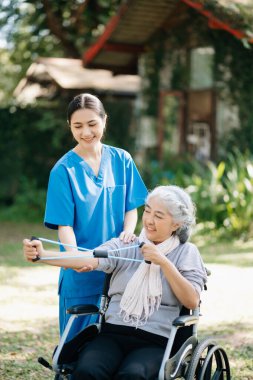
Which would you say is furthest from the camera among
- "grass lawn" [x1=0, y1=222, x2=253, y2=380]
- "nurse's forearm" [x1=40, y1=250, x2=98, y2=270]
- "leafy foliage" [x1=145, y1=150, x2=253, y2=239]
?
"leafy foliage" [x1=145, y1=150, x2=253, y2=239]

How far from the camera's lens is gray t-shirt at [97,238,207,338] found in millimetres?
3605

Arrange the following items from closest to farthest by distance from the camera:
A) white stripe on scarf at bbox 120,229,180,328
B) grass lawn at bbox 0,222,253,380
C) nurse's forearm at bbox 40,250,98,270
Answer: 1. nurse's forearm at bbox 40,250,98,270
2. white stripe on scarf at bbox 120,229,180,328
3. grass lawn at bbox 0,222,253,380

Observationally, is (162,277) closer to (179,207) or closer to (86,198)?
(179,207)

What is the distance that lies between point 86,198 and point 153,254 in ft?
1.84

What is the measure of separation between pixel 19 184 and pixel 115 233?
1244 centimetres

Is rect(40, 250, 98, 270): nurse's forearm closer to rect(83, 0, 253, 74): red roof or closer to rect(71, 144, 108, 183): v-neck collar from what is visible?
rect(71, 144, 108, 183): v-neck collar

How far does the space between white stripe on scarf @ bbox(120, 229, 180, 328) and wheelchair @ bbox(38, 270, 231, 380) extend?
0.48 feet

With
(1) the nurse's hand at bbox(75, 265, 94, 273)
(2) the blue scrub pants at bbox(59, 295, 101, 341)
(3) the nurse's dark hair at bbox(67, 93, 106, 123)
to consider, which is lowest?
(2) the blue scrub pants at bbox(59, 295, 101, 341)

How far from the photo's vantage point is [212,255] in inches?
378

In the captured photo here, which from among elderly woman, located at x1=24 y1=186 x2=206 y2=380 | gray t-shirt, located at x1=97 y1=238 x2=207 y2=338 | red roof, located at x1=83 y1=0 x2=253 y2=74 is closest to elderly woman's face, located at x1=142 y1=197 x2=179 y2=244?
elderly woman, located at x1=24 y1=186 x2=206 y2=380

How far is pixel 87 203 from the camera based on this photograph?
151 inches

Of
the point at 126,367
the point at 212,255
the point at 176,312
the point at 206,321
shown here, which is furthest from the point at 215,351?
the point at 212,255

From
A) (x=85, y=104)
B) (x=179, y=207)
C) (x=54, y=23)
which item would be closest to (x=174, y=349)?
(x=179, y=207)

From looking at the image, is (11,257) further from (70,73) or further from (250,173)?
(70,73)
